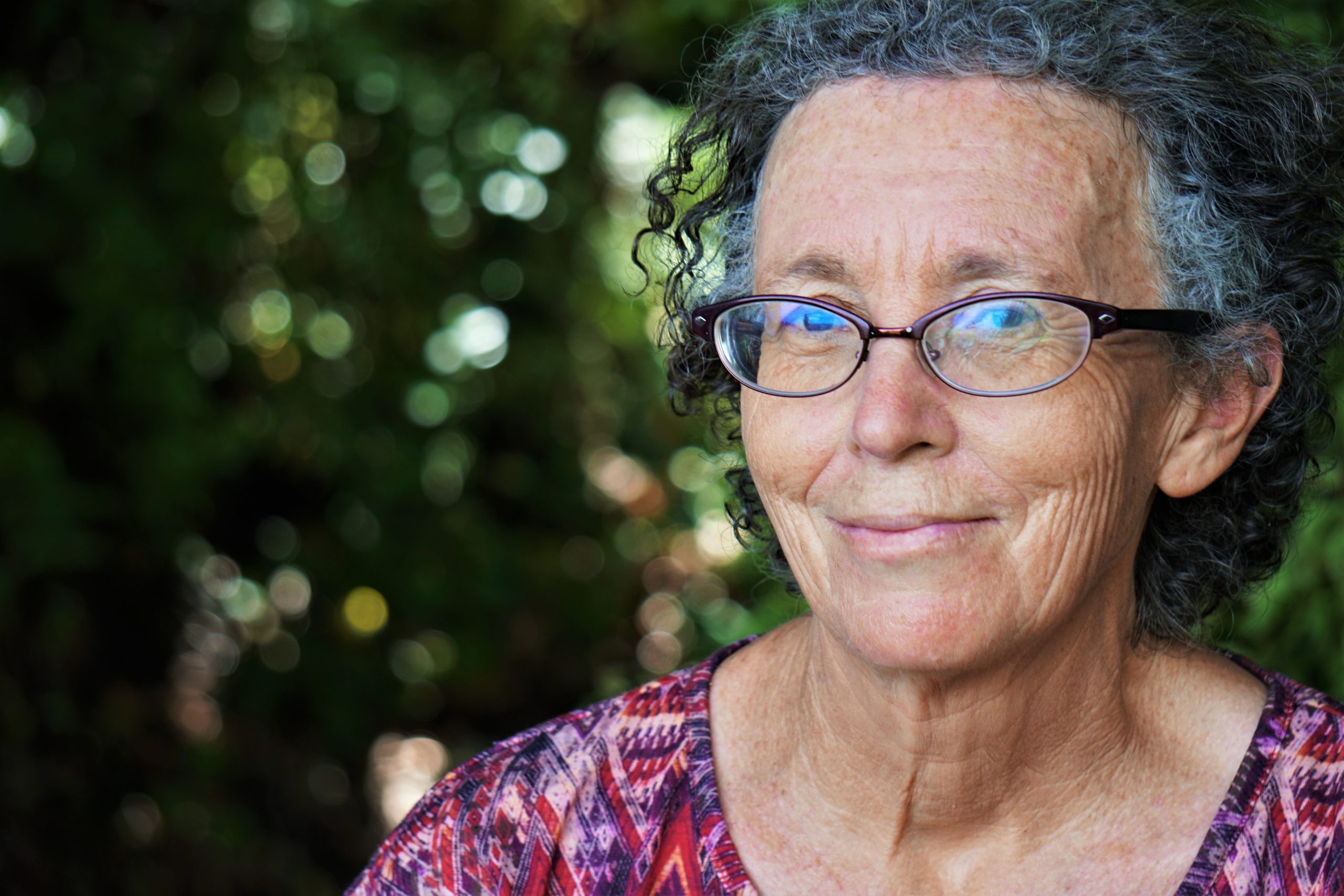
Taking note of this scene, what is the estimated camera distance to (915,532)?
1491mm

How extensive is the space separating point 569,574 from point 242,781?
1.21 m

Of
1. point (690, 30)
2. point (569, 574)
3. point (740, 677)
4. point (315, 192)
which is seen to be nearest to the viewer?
point (740, 677)

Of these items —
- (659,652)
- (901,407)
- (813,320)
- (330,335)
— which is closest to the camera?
(901,407)

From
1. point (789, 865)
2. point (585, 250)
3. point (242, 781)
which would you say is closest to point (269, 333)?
point (585, 250)

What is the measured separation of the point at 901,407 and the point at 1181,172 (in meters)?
0.49

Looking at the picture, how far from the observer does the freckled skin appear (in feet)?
4.83

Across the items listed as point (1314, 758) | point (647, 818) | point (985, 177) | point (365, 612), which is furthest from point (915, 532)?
point (365, 612)

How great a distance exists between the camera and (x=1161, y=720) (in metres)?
1.75

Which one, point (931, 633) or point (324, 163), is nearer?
point (931, 633)

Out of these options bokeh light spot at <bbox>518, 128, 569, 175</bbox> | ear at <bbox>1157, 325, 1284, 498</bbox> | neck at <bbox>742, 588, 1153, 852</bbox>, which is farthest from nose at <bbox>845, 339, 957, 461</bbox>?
bokeh light spot at <bbox>518, 128, 569, 175</bbox>

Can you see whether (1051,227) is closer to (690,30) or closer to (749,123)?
(749,123)

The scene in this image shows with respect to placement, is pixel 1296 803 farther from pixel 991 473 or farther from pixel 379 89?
pixel 379 89

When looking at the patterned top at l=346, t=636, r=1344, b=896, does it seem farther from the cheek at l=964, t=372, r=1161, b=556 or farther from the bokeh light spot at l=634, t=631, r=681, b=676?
the bokeh light spot at l=634, t=631, r=681, b=676

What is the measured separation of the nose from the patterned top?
1.90 ft
